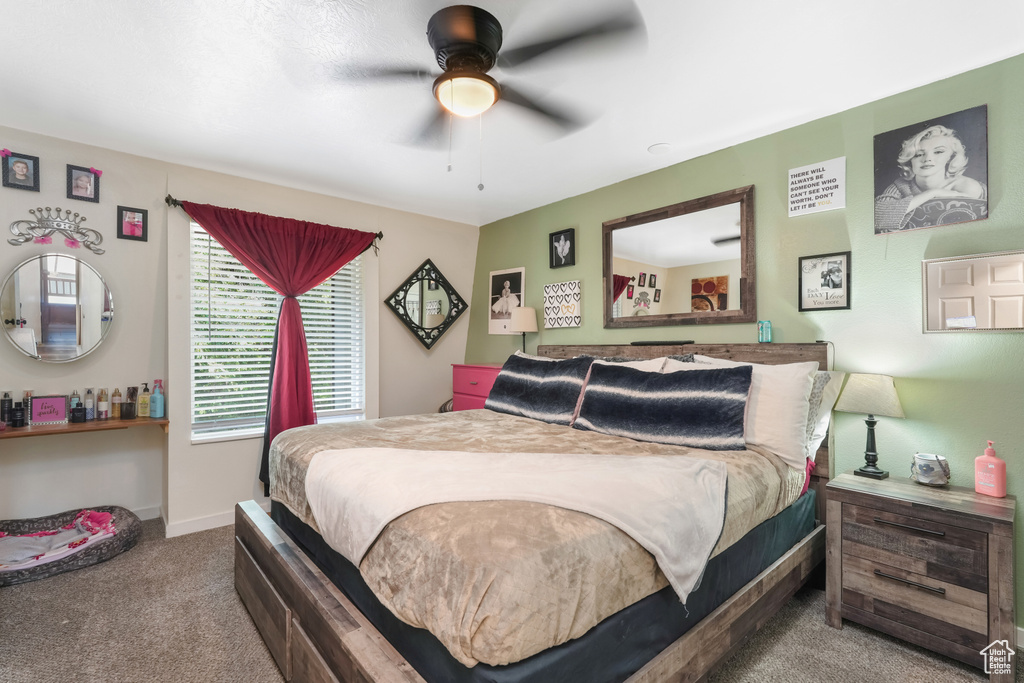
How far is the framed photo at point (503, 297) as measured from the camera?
172 inches

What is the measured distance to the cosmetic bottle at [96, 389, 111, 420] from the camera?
2.96 m

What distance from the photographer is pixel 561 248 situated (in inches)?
156

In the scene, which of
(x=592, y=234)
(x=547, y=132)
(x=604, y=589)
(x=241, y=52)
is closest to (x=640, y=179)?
(x=592, y=234)

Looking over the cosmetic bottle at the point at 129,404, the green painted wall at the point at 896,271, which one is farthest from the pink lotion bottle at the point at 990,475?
the cosmetic bottle at the point at 129,404

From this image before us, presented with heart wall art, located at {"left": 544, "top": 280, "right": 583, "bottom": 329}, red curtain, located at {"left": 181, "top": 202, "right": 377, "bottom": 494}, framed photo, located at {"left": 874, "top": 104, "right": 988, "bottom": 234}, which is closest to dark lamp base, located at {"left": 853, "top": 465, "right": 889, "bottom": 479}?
framed photo, located at {"left": 874, "top": 104, "right": 988, "bottom": 234}

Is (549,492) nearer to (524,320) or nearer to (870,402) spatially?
(870,402)

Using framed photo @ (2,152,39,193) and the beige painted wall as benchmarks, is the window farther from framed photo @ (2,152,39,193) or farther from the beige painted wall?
framed photo @ (2,152,39,193)

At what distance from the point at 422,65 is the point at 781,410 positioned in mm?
2311

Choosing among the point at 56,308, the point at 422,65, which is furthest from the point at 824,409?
the point at 56,308

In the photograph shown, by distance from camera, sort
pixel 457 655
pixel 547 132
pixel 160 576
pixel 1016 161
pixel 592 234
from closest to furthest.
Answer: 1. pixel 457 655
2. pixel 1016 161
3. pixel 160 576
4. pixel 547 132
5. pixel 592 234

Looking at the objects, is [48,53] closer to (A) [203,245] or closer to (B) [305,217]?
(A) [203,245]

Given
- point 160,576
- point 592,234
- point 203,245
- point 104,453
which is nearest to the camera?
point 160,576

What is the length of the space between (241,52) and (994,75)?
10.9 feet

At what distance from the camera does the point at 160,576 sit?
251 centimetres
